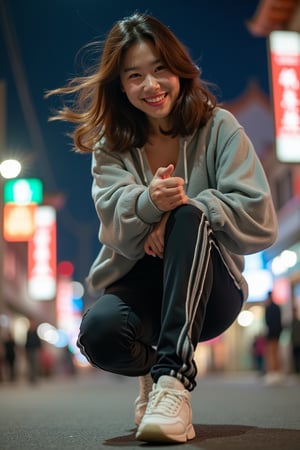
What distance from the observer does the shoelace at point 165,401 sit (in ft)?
6.09

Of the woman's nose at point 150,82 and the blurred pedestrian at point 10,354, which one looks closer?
the woman's nose at point 150,82

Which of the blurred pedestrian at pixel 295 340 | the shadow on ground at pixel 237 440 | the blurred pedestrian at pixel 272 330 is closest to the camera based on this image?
the shadow on ground at pixel 237 440

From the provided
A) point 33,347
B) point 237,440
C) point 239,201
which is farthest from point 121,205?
point 33,347

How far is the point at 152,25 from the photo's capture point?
2.43 meters

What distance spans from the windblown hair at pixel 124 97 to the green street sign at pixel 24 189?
12365 mm

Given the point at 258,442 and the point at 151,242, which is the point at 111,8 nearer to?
the point at 151,242

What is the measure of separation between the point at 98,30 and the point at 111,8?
241cm

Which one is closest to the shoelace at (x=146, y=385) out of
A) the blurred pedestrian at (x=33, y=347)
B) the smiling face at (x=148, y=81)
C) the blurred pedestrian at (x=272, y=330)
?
the smiling face at (x=148, y=81)

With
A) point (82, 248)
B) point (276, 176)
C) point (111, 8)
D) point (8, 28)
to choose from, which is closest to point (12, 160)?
point (8, 28)

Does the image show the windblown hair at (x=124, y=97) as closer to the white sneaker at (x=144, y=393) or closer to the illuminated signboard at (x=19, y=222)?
the white sneaker at (x=144, y=393)

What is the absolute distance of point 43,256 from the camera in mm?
22812

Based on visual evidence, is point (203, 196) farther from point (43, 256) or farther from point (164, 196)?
point (43, 256)

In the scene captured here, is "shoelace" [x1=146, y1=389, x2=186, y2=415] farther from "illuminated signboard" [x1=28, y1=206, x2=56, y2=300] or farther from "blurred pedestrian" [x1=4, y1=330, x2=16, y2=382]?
"illuminated signboard" [x1=28, y1=206, x2=56, y2=300]

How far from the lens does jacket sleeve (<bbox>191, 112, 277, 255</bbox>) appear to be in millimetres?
2125
